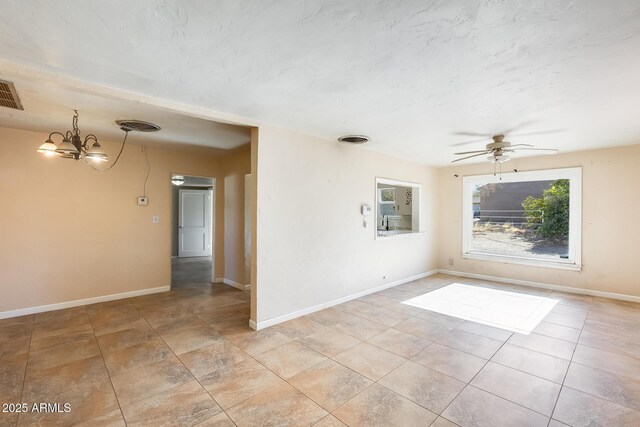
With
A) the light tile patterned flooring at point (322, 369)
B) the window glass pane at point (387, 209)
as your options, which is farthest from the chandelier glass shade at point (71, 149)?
the window glass pane at point (387, 209)

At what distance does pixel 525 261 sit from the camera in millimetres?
5379

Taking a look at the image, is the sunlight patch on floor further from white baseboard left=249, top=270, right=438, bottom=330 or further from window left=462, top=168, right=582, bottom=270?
window left=462, top=168, right=582, bottom=270

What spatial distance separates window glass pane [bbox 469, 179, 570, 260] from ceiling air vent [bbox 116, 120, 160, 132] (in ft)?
19.7

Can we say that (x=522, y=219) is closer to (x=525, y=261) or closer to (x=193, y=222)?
(x=525, y=261)

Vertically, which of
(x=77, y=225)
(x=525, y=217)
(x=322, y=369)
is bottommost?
(x=322, y=369)

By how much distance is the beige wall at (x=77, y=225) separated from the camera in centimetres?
373

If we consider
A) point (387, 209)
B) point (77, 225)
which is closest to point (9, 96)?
point (77, 225)

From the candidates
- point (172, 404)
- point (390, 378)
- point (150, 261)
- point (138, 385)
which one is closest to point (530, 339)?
point (390, 378)

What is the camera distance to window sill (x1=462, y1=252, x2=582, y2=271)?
4902 millimetres

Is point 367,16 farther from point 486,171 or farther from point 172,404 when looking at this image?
point 486,171

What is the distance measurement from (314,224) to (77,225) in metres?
3.48

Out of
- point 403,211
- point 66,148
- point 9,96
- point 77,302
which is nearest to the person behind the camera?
point 9,96

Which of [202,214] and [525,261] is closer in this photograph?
[525,261]

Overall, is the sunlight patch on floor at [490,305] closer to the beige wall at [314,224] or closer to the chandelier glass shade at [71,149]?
the beige wall at [314,224]
